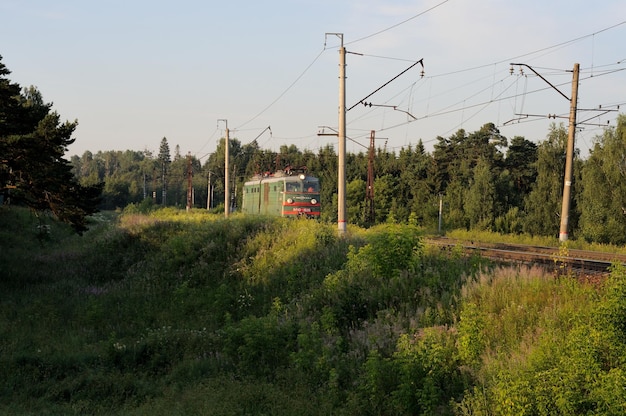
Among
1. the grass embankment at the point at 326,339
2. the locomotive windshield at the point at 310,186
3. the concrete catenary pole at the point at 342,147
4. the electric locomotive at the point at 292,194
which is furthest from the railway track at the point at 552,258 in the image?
the locomotive windshield at the point at 310,186

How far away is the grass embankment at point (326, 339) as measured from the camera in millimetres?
6367

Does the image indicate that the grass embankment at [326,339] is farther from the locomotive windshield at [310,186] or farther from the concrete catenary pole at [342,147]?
the locomotive windshield at [310,186]

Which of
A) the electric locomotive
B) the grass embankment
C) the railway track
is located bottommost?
the grass embankment

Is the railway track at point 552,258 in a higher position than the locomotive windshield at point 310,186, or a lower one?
lower

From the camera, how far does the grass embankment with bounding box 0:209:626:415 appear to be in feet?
20.9

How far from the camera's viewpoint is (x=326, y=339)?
1003 centimetres

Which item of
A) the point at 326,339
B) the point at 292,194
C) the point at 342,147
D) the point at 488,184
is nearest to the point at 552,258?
the point at 342,147

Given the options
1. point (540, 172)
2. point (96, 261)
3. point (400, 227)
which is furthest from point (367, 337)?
point (540, 172)

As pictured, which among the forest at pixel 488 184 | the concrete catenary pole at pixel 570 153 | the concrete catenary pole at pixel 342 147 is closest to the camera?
the concrete catenary pole at pixel 342 147

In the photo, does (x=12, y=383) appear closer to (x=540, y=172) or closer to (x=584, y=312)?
(x=584, y=312)

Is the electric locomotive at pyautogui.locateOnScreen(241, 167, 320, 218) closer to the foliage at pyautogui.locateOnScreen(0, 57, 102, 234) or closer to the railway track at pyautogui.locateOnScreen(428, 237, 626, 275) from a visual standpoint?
the foliage at pyautogui.locateOnScreen(0, 57, 102, 234)

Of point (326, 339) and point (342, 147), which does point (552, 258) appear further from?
point (326, 339)

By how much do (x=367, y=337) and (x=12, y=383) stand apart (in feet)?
22.8

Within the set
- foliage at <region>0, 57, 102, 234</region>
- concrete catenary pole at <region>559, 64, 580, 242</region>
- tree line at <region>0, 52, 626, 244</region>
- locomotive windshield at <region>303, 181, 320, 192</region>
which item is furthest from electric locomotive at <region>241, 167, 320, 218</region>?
concrete catenary pole at <region>559, 64, 580, 242</region>
